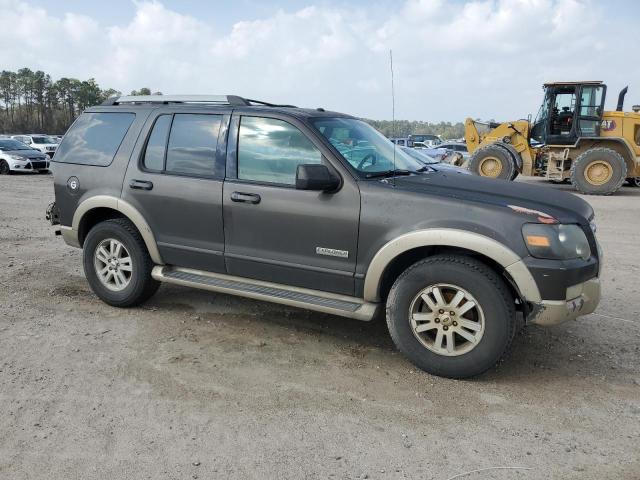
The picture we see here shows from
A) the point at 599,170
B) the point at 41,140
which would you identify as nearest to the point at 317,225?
the point at 599,170

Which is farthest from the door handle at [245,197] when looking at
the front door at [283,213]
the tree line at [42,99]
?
the tree line at [42,99]

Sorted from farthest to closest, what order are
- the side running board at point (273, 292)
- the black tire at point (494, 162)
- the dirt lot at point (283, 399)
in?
the black tire at point (494, 162) < the side running board at point (273, 292) < the dirt lot at point (283, 399)

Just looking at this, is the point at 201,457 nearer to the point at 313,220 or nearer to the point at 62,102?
the point at 313,220

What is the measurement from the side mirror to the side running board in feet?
2.65

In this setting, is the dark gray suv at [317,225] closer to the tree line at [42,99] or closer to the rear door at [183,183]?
the rear door at [183,183]

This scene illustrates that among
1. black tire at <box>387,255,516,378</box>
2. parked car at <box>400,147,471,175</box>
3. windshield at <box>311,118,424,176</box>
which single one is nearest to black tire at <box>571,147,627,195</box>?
parked car at <box>400,147,471,175</box>

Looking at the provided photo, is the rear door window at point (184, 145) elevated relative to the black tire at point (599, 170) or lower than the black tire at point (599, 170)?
elevated

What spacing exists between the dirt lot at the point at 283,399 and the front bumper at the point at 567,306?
19.4 inches

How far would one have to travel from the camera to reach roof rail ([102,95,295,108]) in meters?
4.71

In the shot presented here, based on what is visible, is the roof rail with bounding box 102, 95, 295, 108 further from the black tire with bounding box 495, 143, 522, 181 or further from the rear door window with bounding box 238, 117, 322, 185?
the black tire with bounding box 495, 143, 522, 181

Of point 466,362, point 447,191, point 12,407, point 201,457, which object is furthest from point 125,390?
point 447,191

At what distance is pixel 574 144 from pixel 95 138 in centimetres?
1464

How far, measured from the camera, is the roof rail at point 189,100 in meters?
4.71

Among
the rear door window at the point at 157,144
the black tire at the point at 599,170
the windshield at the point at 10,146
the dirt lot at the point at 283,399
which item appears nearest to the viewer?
the dirt lot at the point at 283,399
